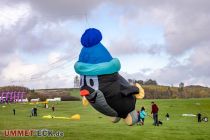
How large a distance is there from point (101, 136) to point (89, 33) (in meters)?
16.9

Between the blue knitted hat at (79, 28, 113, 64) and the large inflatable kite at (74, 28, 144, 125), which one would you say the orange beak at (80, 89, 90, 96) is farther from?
the blue knitted hat at (79, 28, 113, 64)

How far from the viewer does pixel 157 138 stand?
86.1 ft

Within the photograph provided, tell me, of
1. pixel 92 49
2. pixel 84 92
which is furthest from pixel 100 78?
pixel 92 49

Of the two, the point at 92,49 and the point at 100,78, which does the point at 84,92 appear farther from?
the point at 92,49

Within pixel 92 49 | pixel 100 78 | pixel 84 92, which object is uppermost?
pixel 92 49

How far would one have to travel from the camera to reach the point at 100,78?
11.1m

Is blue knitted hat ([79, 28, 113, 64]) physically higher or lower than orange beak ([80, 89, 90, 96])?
higher

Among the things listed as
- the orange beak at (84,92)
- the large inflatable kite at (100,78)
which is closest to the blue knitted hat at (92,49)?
the large inflatable kite at (100,78)

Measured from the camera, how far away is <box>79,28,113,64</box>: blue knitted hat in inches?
431

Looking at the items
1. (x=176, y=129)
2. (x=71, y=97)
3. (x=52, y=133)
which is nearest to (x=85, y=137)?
(x=52, y=133)

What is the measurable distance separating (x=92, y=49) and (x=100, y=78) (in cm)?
80

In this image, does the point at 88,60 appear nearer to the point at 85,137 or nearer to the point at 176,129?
the point at 85,137

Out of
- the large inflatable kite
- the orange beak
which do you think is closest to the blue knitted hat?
the large inflatable kite

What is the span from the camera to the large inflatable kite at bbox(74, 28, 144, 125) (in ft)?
36.0
